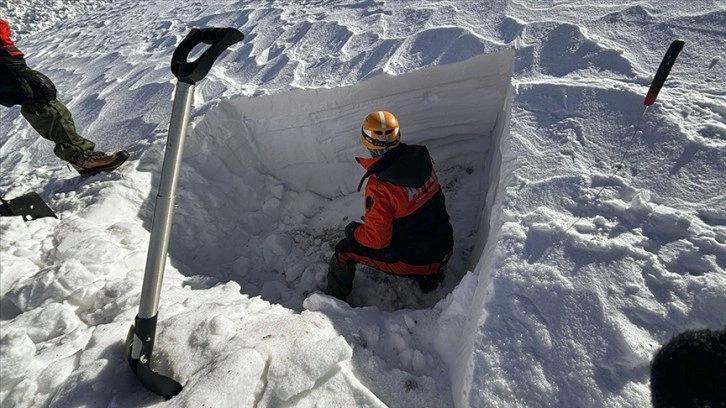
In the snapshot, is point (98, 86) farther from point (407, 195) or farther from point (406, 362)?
point (406, 362)

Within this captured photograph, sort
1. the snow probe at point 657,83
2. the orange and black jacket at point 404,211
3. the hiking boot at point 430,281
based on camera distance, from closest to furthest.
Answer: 1. the snow probe at point 657,83
2. the orange and black jacket at point 404,211
3. the hiking boot at point 430,281

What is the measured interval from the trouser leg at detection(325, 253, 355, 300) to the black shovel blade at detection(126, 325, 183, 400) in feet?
4.20

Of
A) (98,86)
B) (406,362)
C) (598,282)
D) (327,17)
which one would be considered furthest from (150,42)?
(598,282)

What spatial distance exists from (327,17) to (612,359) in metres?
3.94

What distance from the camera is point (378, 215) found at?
2.29 meters

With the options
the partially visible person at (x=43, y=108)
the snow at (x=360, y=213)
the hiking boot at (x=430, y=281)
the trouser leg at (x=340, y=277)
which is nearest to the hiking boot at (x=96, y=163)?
the partially visible person at (x=43, y=108)

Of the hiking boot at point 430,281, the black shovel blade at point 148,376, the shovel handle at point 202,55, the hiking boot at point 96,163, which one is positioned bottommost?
the hiking boot at point 430,281

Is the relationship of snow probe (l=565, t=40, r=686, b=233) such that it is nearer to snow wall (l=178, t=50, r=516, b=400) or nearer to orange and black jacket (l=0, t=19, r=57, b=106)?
snow wall (l=178, t=50, r=516, b=400)

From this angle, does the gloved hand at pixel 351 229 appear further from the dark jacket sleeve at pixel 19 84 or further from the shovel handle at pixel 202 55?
the dark jacket sleeve at pixel 19 84

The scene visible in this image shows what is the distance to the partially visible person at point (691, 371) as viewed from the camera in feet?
3.78

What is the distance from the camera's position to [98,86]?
15.1 ft

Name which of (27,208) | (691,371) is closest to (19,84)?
(27,208)

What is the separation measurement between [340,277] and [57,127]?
2.30 metres

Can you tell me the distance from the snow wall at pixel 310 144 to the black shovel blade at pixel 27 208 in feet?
2.54
